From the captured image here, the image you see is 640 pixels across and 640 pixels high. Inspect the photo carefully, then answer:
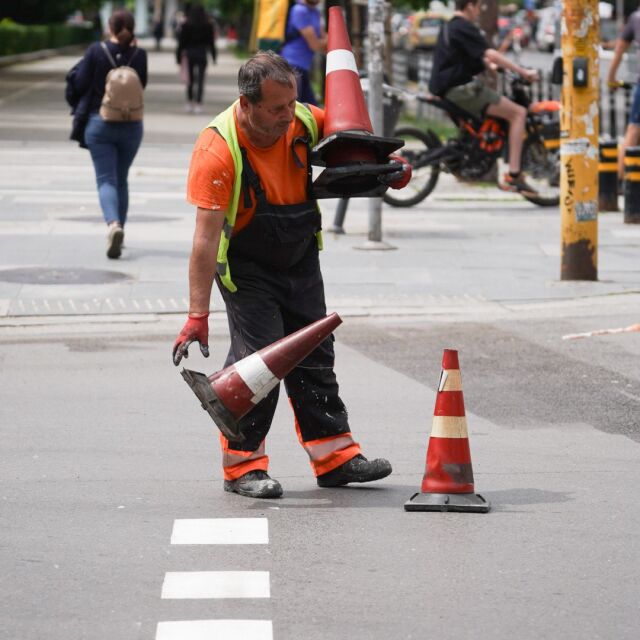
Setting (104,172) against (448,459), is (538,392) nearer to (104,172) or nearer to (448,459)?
(448,459)

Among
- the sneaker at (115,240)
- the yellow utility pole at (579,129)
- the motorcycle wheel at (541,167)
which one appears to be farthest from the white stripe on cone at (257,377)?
the motorcycle wheel at (541,167)

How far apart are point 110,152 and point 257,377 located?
6.65m

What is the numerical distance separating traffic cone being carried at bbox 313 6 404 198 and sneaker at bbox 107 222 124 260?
598 centimetres

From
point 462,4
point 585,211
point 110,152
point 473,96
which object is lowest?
point 585,211

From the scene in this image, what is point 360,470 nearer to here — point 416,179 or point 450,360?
point 450,360

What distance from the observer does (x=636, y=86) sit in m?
16.8

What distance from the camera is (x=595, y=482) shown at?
21.2 feet

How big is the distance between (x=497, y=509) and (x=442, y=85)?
9338mm

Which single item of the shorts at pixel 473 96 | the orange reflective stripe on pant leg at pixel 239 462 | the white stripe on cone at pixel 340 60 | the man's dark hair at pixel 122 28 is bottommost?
the orange reflective stripe on pant leg at pixel 239 462

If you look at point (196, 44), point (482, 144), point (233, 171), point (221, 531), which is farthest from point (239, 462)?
point (196, 44)

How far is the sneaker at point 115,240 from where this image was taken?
39.9 feet

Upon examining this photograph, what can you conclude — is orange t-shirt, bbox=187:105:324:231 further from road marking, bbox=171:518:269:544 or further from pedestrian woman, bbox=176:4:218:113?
pedestrian woman, bbox=176:4:218:113

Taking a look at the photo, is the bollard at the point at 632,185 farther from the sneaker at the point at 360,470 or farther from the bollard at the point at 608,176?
the sneaker at the point at 360,470

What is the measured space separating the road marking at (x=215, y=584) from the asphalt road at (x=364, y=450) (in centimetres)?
1
